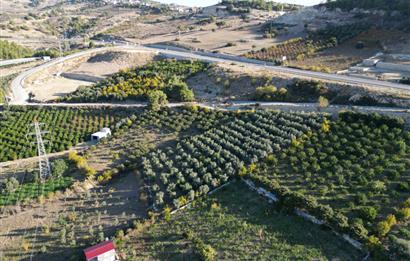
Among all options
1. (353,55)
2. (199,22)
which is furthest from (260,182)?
(199,22)

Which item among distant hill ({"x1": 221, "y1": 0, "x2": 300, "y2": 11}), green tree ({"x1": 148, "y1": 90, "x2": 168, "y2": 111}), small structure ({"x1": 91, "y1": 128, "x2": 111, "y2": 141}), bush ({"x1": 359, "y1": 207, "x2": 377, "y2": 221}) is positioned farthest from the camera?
distant hill ({"x1": 221, "y1": 0, "x2": 300, "y2": 11})

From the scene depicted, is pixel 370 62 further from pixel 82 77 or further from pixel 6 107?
pixel 6 107

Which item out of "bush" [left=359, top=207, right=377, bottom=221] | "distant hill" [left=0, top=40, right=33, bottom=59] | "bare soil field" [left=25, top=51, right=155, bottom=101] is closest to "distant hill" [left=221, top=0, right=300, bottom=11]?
"bare soil field" [left=25, top=51, right=155, bottom=101]

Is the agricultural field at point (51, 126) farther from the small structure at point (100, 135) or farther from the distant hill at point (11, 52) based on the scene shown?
the distant hill at point (11, 52)

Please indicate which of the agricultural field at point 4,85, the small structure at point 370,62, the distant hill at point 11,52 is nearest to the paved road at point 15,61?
the distant hill at point 11,52

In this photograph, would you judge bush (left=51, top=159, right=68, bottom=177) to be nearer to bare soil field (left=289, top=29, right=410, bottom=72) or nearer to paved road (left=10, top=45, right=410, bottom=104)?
paved road (left=10, top=45, right=410, bottom=104)

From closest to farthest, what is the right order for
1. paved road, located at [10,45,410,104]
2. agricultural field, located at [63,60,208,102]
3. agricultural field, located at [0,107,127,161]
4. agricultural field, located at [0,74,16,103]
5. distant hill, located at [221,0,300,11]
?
agricultural field, located at [0,107,127,161] < paved road, located at [10,45,410,104] < agricultural field, located at [63,60,208,102] < agricultural field, located at [0,74,16,103] < distant hill, located at [221,0,300,11]

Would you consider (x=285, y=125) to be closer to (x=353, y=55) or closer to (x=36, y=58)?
(x=353, y=55)
